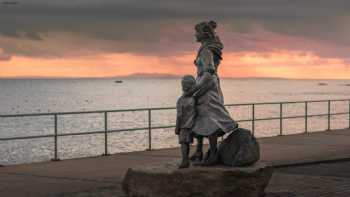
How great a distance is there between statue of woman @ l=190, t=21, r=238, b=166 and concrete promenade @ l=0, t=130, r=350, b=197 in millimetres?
1446

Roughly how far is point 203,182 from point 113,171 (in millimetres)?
4523

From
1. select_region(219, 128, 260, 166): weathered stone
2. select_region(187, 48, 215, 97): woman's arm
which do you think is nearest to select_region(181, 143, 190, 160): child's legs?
select_region(219, 128, 260, 166): weathered stone

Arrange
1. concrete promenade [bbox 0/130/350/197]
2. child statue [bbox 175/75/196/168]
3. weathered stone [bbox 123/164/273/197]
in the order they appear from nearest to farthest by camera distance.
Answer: weathered stone [bbox 123/164/273/197]
child statue [bbox 175/75/196/168]
concrete promenade [bbox 0/130/350/197]

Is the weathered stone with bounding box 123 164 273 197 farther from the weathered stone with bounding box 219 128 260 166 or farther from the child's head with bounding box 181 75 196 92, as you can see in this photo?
the child's head with bounding box 181 75 196 92

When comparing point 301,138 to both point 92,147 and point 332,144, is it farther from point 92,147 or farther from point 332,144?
point 92,147

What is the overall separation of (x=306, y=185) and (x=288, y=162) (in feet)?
10.4

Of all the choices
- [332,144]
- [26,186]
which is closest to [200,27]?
[26,186]

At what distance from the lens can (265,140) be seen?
21.4 metres

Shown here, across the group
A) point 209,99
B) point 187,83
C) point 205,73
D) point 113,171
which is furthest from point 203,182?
point 113,171

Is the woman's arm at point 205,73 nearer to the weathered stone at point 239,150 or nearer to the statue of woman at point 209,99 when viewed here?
the statue of woman at point 209,99

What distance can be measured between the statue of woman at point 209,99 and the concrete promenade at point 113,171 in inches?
56.9

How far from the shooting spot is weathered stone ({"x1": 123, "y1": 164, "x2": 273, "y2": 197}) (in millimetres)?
10133

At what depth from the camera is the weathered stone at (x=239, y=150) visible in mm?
10477

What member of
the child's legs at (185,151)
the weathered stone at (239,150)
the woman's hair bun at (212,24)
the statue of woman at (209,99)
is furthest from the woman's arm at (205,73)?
the weathered stone at (239,150)
